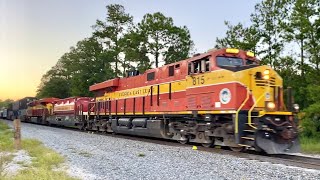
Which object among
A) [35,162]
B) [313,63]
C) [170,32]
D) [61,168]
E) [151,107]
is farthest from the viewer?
[170,32]

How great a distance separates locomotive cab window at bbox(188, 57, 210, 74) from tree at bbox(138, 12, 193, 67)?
25.3 meters

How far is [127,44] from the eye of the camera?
43469 millimetres

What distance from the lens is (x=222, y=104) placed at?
13.5m

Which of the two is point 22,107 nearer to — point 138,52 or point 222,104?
point 138,52

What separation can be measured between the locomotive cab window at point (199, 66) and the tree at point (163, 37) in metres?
25.3

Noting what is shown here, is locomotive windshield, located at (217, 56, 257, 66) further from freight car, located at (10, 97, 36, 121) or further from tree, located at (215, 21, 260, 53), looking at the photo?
freight car, located at (10, 97, 36, 121)

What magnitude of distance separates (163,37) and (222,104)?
94.8ft

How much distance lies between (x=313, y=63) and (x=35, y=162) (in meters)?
16.7

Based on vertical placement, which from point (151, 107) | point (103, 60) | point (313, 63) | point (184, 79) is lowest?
point (151, 107)

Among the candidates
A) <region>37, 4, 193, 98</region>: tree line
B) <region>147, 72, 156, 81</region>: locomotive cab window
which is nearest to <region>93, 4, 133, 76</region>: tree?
<region>37, 4, 193, 98</region>: tree line

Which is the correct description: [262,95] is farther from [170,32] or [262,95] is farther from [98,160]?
[170,32]

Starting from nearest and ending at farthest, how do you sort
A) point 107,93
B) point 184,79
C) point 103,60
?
1. point 184,79
2. point 107,93
3. point 103,60

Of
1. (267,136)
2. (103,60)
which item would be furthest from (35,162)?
(103,60)

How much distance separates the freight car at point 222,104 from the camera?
41.3ft
